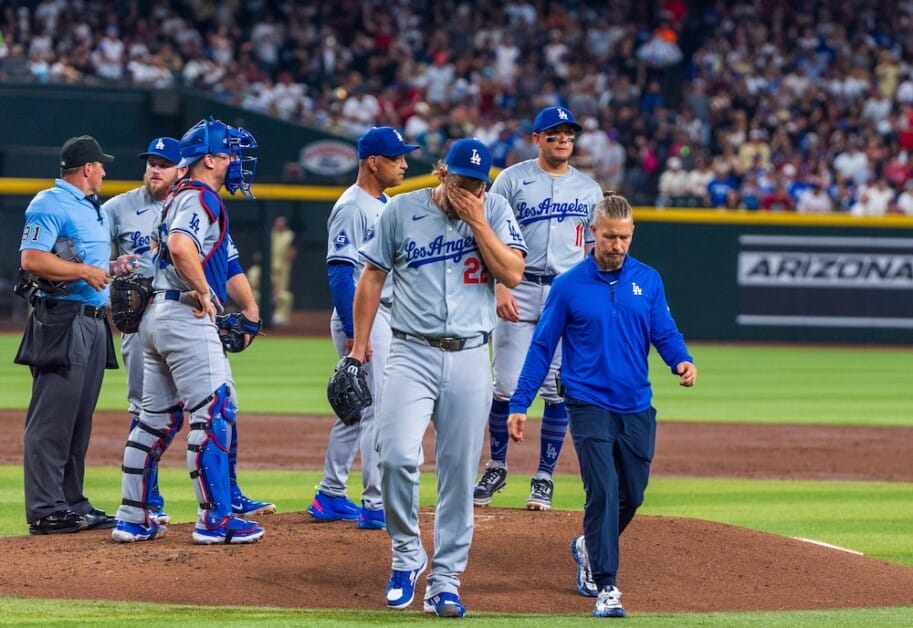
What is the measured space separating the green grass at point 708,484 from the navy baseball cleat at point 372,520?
1.41m

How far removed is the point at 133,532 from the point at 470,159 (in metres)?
2.83

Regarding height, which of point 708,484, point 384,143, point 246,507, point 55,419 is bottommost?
point 708,484

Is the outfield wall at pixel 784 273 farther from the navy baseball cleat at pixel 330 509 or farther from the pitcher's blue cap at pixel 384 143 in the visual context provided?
the pitcher's blue cap at pixel 384 143

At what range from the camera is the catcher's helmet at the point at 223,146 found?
7266mm

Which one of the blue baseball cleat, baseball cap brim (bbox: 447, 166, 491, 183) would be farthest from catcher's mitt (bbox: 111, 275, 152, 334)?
baseball cap brim (bbox: 447, 166, 491, 183)

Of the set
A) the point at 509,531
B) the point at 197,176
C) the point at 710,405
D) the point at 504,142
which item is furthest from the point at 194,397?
the point at 504,142

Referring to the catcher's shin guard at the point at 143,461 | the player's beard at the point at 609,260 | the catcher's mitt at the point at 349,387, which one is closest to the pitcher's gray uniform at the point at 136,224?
the catcher's shin guard at the point at 143,461

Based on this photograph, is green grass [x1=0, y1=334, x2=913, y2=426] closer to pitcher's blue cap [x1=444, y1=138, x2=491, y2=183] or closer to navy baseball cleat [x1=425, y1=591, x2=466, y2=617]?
navy baseball cleat [x1=425, y1=591, x2=466, y2=617]

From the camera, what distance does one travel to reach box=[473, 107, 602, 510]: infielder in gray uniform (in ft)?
28.0

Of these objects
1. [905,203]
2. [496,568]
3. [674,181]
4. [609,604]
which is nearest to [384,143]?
[496,568]

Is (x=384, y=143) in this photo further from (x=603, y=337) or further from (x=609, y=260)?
(x=603, y=337)

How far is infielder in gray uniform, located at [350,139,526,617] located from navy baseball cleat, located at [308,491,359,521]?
1.69 metres

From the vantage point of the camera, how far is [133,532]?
746 centimetres

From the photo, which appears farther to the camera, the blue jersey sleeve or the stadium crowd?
the stadium crowd
